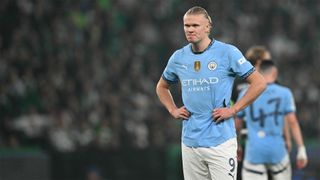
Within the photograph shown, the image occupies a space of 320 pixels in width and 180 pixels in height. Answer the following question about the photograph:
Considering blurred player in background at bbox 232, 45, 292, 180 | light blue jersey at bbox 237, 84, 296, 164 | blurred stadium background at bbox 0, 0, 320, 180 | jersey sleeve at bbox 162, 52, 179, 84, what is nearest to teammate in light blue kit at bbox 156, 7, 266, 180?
jersey sleeve at bbox 162, 52, 179, 84

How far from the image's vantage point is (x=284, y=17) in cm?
2059

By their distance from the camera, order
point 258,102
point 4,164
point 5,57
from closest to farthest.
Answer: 1. point 258,102
2. point 4,164
3. point 5,57

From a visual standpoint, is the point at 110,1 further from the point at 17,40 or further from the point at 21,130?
the point at 21,130

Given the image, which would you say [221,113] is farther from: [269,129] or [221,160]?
[269,129]

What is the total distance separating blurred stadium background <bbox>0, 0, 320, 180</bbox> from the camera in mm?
15180

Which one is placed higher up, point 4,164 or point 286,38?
point 286,38

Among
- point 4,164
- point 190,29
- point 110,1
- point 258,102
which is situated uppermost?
point 110,1

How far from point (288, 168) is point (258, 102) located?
89cm

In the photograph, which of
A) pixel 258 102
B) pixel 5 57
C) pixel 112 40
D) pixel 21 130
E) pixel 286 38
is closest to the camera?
pixel 258 102

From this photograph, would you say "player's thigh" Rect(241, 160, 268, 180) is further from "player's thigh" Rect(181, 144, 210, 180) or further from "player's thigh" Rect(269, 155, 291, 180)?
"player's thigh" Rect(181, 144, 210, 180)

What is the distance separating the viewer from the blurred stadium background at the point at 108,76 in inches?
598

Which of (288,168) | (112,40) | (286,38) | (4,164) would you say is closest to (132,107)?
(112,40)

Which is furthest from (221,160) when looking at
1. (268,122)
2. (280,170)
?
(280,170)

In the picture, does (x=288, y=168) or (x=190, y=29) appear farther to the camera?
(x=288, y=168)
